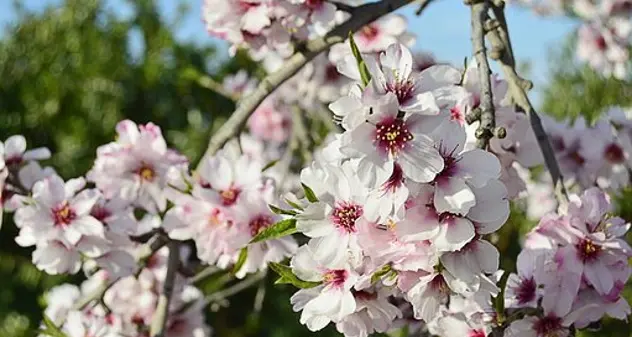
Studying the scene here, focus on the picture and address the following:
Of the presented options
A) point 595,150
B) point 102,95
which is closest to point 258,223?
point 595,150

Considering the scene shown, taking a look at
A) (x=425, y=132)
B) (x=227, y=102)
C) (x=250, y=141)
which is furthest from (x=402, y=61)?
(x=227, y=102)

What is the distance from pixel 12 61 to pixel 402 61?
359 cm

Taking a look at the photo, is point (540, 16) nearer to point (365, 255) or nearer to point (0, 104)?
point (0, 104)

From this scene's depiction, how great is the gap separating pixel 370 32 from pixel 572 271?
714 mm

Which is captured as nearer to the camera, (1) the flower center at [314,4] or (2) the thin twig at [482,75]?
(2) the thin twig at [482,75]

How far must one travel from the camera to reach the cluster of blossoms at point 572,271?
1.06 m

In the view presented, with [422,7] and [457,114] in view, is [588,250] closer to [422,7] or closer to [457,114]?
[457,114]

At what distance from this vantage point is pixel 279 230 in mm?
995

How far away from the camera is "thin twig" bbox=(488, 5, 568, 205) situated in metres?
1.16

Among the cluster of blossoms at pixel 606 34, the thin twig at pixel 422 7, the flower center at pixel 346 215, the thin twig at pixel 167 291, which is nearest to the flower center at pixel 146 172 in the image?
the thin twig at pixel 167 291

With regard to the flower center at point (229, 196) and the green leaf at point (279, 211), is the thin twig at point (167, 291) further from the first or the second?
the green leaf at point (279, 211)

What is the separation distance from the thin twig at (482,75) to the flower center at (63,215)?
64cm

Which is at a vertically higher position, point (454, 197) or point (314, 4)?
point (454, 197)

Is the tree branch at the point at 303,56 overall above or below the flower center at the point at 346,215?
below
